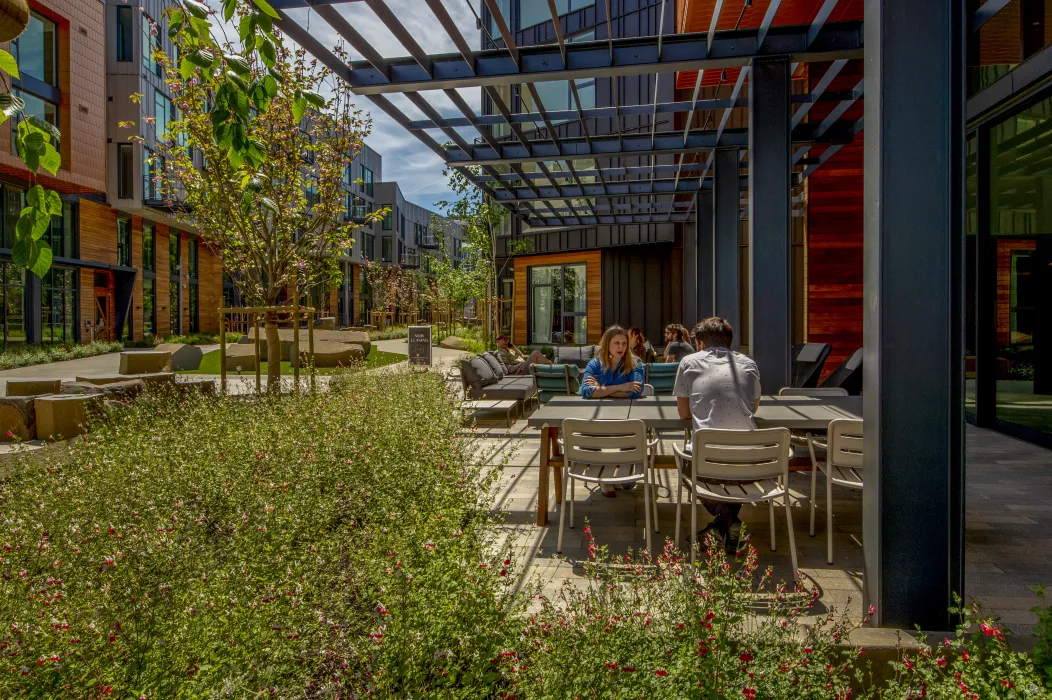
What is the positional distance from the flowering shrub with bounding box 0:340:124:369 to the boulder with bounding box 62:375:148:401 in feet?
44.7

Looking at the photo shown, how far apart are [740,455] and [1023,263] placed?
6.73m

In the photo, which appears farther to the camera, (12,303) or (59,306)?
(59,306)

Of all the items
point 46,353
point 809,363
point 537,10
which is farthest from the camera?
point 537,10

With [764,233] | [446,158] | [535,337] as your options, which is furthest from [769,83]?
[535,337]

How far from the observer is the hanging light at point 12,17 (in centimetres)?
136

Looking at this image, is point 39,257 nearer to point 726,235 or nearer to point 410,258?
point 726,235

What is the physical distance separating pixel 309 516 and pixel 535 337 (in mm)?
21529

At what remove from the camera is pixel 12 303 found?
23.8 m

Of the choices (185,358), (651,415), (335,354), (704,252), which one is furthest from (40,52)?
(651,415)

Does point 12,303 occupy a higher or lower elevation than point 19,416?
higher

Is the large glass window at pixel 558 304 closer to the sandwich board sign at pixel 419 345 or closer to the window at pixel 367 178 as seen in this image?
the sandwich board sign at pixel 419 345

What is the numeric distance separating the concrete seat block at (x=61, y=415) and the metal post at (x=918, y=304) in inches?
328

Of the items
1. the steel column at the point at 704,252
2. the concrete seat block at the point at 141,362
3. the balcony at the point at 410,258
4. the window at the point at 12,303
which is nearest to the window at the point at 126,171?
the window at the point at 12,303

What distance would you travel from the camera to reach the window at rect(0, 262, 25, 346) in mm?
23375
